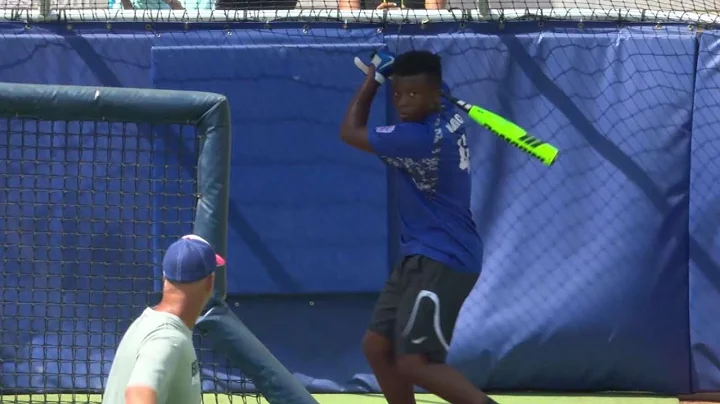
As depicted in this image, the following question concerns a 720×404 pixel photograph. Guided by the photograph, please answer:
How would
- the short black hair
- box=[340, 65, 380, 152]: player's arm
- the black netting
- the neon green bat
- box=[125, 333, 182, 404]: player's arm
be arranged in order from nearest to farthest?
box=[125, 333, 182, 404]: player's arm → the short black hair → box=[340, 65, 380, 152]: player's arm → the neon green bat → the black netting

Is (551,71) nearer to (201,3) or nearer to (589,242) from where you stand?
(589,242)

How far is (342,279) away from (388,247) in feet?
1.04

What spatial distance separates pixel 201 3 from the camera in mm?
7383

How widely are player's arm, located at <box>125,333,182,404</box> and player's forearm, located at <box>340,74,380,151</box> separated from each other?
208 cm

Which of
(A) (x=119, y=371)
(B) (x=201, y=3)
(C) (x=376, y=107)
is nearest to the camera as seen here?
(A) (x=119, y=371)

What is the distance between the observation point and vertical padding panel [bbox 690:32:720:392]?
6.74 metres

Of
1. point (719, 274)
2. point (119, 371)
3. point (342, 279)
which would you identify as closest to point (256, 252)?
point (342, 279)

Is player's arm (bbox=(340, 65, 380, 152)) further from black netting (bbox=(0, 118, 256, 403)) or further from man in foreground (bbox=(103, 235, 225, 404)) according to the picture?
man in foreground (bbox=(103, 235, 225, 404))

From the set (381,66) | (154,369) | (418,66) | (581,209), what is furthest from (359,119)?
(154,369)

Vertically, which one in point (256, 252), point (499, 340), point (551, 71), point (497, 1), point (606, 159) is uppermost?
point (497, 1)

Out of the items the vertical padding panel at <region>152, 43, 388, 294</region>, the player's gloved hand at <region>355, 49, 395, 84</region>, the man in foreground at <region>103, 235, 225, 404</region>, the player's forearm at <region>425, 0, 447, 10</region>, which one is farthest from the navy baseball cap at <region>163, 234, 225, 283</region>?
the player's forearm at <region>425, 0, 447, 10</region>

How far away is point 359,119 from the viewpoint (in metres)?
5.41

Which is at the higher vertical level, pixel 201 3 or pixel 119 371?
pixel 201 3

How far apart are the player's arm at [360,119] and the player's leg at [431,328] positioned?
615mm
